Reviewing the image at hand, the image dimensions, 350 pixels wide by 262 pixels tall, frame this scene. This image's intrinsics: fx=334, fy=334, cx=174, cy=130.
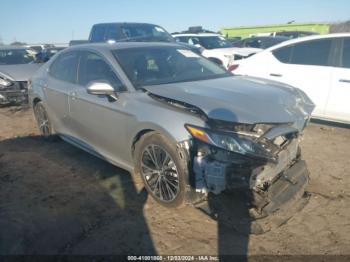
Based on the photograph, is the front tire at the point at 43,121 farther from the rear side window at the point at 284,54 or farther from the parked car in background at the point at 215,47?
the parked car in background at the point at 215,47

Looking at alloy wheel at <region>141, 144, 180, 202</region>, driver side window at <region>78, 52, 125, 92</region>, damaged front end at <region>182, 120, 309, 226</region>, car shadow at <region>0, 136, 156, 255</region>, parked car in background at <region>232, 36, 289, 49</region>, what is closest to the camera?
damaged front end at <region>182, 120, 309, 226</region>

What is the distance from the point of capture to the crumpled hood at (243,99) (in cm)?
304

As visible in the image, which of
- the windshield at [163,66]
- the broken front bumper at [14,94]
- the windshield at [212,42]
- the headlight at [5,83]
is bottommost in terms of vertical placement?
the broken front bumper at [14,94]

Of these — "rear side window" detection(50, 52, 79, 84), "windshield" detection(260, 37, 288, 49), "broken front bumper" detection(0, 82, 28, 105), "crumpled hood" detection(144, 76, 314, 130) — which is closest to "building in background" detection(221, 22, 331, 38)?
"windshield" detection(260, 37, 288, 49)

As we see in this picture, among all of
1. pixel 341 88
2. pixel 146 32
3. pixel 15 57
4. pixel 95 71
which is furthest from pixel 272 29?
pixel 95 71

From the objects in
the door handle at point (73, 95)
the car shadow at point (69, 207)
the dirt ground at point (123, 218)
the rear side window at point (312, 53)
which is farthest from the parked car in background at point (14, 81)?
the rear side window at point (312, 53)

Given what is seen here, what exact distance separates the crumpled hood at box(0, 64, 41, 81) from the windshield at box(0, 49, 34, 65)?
801 millimetres

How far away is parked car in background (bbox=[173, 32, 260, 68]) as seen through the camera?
9.62 m

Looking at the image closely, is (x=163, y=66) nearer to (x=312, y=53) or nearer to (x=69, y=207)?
(x=69, y=207)

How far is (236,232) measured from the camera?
3.07 m

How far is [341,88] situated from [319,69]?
0.51 meters

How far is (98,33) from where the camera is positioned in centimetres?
1127

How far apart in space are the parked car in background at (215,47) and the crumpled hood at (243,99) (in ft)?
18.5

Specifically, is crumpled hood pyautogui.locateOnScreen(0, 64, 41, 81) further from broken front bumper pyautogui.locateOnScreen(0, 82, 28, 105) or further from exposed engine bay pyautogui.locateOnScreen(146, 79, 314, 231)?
exposed engine bay pyautogui.locateOnScreen(146, 79, 314, 231)
